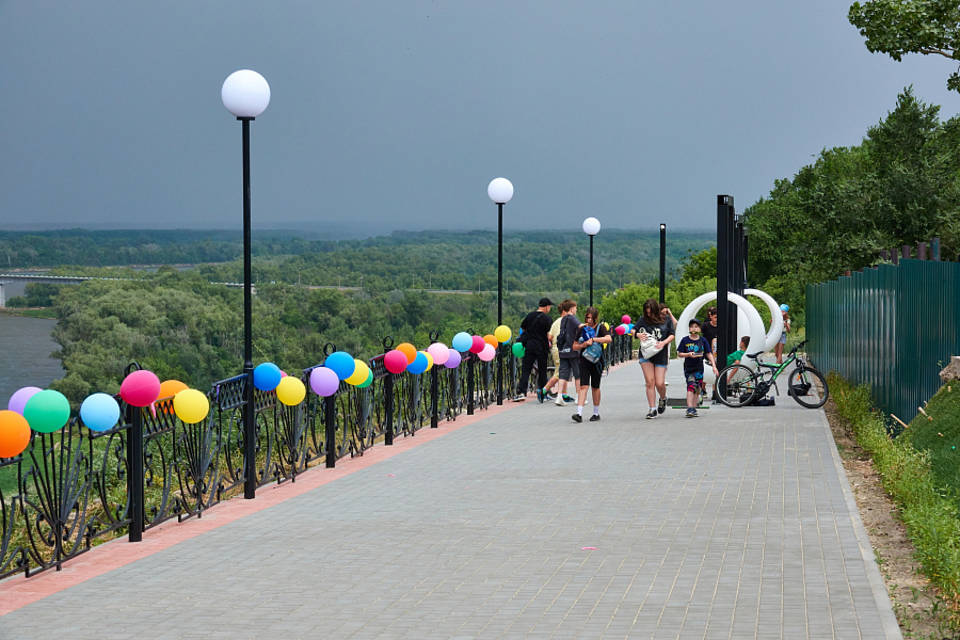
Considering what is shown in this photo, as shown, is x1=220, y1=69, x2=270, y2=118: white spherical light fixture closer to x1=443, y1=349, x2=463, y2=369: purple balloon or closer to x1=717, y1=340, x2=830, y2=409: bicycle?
x1=443, y1=349, x2=463, y2=369: purple balloon

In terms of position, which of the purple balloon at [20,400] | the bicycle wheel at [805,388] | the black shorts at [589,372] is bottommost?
the bicycle wheel at [805,388]

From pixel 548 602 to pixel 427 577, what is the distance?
0.94m

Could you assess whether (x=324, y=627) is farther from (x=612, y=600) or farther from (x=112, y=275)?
(x=112, y=275)

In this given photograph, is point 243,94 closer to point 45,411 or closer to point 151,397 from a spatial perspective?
point 151,397

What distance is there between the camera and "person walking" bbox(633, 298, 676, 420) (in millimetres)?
15859

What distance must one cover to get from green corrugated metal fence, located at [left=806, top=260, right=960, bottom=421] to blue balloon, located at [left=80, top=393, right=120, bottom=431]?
8242mm

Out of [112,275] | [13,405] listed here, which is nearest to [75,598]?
[13,405]

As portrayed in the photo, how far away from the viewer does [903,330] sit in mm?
13250

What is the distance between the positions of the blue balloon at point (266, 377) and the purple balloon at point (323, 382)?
3.00 feet

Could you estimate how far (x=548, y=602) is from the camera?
6531 millimetres

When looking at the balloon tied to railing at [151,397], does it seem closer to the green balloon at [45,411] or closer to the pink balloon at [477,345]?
the green balloon at [45,411]

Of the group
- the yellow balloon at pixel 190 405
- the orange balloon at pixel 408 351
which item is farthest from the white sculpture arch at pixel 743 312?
the yellow balloon at pixel 190 405

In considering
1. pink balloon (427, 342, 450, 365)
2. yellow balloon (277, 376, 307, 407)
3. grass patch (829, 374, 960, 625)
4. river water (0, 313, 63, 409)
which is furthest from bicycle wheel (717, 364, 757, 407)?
river water (0, 313, 63, 409)

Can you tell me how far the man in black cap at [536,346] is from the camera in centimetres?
1912
